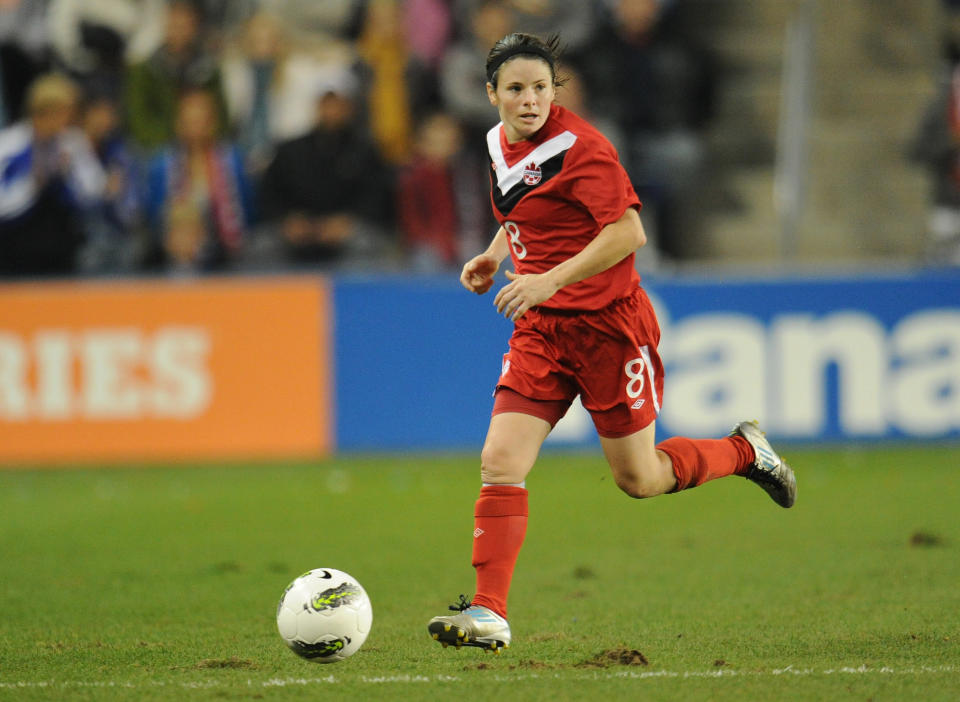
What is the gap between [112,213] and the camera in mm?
12625

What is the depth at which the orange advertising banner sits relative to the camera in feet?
37.5

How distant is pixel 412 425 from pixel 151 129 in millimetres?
3767

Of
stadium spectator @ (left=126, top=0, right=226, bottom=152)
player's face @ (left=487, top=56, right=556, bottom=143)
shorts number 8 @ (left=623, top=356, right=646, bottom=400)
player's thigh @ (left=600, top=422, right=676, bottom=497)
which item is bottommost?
player's thigh @ (left=600, top=422, right=676, bottom=497)

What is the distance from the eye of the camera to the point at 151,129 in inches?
511

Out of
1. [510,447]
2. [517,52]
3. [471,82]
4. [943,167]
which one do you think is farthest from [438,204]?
[510,447]

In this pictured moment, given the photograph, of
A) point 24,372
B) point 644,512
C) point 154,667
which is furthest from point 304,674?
point 24,372

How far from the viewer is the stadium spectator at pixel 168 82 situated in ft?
42.5

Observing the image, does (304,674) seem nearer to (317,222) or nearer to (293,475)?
(293,475)

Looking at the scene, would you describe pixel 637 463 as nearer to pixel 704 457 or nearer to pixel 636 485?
pixel 636 485

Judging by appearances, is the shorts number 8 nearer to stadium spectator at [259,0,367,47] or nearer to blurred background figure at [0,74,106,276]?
Answer: blurred background figure at [0,74,106,276]

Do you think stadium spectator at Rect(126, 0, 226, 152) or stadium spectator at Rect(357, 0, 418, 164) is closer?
stadium spectator at Rect(126, 0, 226, 152)

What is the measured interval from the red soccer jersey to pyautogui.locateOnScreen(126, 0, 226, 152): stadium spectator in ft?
27.1

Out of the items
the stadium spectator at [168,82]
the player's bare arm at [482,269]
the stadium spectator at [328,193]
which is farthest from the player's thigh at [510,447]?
the stadium spectator at [168,82]

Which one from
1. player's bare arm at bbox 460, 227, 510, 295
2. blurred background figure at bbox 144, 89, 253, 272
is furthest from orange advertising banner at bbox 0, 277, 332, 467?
A: player's bare arm at bbox 460, 227, 510, 295
